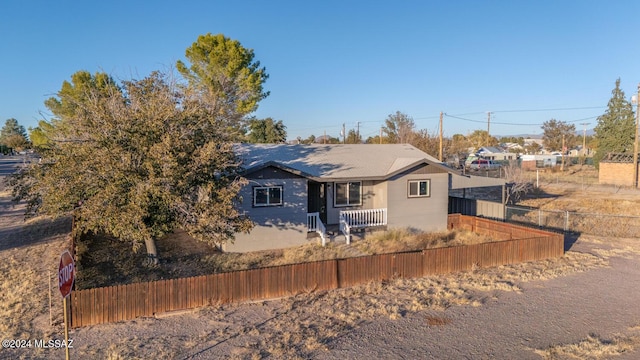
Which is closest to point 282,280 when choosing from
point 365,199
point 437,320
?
point 437,320

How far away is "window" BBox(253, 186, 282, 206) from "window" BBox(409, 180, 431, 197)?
6666 mm

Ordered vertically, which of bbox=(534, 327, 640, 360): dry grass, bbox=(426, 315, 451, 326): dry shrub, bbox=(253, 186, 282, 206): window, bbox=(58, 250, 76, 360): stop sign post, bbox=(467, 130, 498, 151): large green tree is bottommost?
bbox=(534, 327, 640, 360): dry grass

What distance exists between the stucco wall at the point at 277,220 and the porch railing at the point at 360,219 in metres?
1.87

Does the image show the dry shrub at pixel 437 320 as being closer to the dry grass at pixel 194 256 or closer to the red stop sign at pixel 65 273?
the dry grass at pixel 194 256

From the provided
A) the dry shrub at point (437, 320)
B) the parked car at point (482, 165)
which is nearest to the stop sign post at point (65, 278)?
the dry shrub at point (437, 320)

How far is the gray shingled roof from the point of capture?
18359 millimetres

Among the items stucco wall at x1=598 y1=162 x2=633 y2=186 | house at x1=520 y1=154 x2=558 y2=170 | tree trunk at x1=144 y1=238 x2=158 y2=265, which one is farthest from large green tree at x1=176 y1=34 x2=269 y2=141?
house at x1=520 y1=154 x2=558 y2=170

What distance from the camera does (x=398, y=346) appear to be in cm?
870

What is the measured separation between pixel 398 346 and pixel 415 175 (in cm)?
1217

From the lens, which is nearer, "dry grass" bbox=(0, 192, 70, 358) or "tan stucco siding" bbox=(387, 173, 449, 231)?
"dry grass" bbox=(0, 192, 70, 358)

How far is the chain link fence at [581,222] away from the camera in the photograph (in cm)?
2066

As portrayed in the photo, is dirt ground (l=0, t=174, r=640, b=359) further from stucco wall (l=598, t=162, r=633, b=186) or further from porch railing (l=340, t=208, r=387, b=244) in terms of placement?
stucco wall (l=598, t=162, r=633, b=186)

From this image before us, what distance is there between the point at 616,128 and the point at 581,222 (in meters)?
33.8

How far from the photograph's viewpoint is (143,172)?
1193 cm
